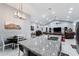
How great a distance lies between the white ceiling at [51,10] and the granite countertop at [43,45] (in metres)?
0.45

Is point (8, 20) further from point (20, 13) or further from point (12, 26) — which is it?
point (20, 13)

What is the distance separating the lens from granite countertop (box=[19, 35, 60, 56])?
2123 mm

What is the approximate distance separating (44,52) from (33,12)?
0.97 m

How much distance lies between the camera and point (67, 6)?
8.07 ft

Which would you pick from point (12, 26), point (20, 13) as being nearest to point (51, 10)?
point (20, 13)

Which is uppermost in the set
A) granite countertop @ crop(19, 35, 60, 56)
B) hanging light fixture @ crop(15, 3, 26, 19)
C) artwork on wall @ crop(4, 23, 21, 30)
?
hanging light fixture @ crop(15, 3, 26, 19)

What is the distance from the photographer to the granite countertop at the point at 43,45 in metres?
2.12

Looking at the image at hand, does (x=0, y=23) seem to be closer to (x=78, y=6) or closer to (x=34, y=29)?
(x=34, y=29)

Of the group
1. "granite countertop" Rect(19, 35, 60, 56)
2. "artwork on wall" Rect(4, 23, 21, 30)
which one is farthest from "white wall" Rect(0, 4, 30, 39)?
"granite countertop" Rect(19, 35, 60, 56)

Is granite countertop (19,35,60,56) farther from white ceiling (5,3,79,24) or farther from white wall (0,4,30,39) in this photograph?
white ceiling (5,3,79,24)

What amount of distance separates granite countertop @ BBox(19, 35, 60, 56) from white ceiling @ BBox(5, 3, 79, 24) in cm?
45

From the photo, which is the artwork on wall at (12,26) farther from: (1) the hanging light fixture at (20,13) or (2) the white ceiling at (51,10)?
(2) the white ceiling at (51,10)

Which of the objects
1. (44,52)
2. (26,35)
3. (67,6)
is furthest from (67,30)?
(26,35)

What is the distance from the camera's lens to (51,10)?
8.20ft
